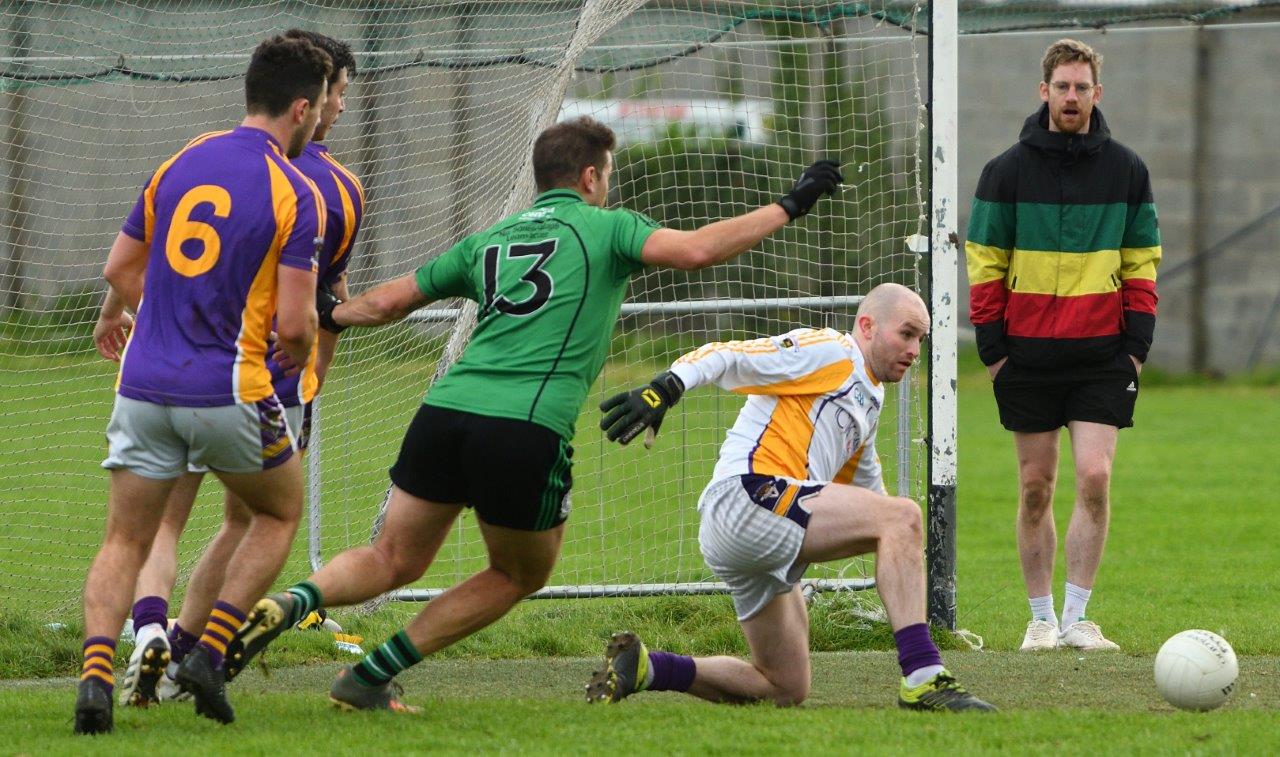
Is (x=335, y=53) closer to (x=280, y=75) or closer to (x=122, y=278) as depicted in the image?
(x=280, y=75)

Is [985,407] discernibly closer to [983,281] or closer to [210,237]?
[983,281]

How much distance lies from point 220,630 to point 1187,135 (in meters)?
17.9

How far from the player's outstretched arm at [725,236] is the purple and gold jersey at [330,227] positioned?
132cm

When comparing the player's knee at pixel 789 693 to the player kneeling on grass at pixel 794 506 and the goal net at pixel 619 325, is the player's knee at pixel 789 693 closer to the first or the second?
the player kneeling on grass at pixel 794 506

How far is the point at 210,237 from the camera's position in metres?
4.62

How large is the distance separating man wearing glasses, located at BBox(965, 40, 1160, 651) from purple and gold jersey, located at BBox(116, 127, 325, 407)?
3.21 m

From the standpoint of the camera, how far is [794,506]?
16.5ft

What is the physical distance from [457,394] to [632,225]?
2.50 ft

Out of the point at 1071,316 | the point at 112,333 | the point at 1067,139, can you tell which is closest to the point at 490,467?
the point at 112,333

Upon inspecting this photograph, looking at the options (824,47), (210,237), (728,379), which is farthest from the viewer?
(824,47)

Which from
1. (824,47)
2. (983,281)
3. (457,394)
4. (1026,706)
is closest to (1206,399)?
(824,47)

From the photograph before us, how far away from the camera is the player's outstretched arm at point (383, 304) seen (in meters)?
5.12

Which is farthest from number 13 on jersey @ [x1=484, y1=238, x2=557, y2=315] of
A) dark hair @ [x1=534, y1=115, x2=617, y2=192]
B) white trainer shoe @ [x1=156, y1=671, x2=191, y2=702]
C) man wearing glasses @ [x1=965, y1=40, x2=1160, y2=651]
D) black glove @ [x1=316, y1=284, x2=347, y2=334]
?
man wearing glasses @ [x1=965, y1=40, x2=1160, y2=651]

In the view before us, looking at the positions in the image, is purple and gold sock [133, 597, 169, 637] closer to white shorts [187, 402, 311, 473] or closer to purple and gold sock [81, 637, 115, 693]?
white shorts [187, 402, 311, 473]
